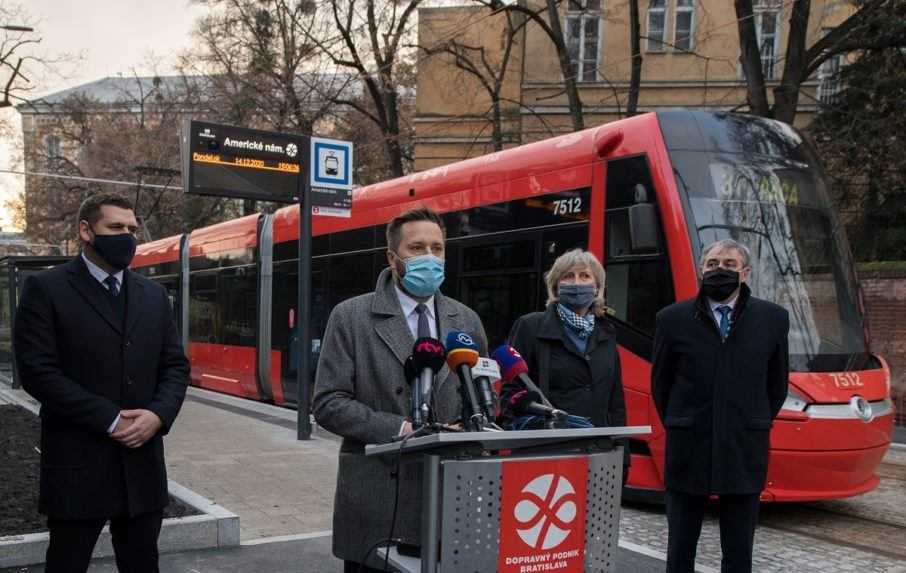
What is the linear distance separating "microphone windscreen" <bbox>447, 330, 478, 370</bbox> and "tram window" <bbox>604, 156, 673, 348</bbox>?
4.39 metres

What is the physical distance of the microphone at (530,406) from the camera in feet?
8.68

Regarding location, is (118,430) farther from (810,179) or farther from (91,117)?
(91,117)

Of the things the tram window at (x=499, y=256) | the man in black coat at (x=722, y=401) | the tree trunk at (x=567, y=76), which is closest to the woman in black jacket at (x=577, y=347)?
the man in black coat at (x=722, y=401)

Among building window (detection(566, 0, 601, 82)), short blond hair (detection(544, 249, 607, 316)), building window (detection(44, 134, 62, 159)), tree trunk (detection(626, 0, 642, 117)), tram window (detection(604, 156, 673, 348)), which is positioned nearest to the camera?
short blond hair (detection(544, 249, 607, 316))

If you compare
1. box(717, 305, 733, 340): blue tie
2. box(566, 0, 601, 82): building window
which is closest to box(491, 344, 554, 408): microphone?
box(717, 305, 733, 340): blue tie

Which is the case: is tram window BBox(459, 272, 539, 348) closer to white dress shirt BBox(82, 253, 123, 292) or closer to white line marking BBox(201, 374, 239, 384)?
white dress shirt BBox(82, 253, 123, 292)

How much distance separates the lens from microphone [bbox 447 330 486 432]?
2.39 meters

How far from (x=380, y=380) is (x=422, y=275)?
0.37 m

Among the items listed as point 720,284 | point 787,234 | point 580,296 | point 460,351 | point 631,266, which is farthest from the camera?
point 631,266

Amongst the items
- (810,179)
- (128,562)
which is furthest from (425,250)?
(810,179)

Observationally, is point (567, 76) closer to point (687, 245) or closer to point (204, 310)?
point (204, 310)

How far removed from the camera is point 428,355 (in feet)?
8.20

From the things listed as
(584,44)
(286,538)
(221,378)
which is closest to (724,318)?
(286,538)

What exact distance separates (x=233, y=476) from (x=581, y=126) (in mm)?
11873
